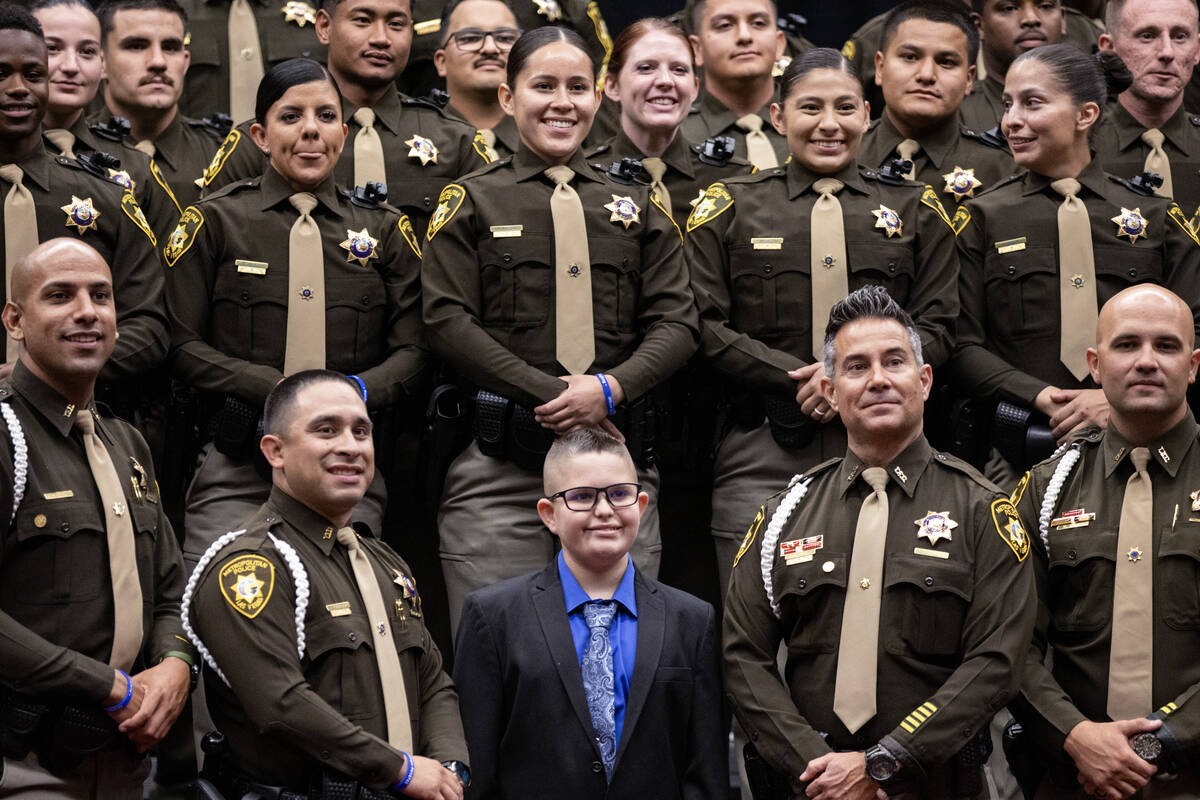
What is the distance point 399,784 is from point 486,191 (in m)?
2.08

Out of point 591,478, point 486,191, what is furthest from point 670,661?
point 486,191

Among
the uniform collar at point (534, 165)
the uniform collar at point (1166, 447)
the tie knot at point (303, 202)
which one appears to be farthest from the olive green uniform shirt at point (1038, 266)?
the tie knot at point (303, 202)

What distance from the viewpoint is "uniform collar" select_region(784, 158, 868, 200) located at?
5.70m

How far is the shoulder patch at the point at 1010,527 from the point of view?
4.40m

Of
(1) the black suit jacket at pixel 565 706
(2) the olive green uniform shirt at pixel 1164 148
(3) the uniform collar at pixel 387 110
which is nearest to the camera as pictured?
(1) the black suit jacket at pixel 565 706

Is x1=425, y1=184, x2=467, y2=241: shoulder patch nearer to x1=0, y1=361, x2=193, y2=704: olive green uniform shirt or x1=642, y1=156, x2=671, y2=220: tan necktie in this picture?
x1=642, y1=156, x2=671, y2=220: tan necktie

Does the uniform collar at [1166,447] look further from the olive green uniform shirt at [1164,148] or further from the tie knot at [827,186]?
the olive green uniform shirt at [1164,148]

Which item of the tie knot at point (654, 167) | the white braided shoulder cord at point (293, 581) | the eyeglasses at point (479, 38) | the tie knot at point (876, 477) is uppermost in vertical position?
the eyeglasses at point (479, 38)

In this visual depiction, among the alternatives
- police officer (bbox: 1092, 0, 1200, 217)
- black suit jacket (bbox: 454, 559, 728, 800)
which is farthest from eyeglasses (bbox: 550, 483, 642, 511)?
police officer (bbox: 1092, 0, 1200, 217)

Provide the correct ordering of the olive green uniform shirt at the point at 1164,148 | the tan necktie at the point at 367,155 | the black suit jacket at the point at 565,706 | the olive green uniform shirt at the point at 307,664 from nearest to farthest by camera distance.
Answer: the olive green uniform shirt at the point at 307,664 → the black suit jacket at the point at 565,706 → the tan necktie at the point at 367,155 → the olive green uniform shirt at the point at 1164,148

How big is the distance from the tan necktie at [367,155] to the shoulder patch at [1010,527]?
2587 mm

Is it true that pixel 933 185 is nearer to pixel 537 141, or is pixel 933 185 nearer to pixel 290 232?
pixel 537 141

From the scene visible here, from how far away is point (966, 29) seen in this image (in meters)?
6.50

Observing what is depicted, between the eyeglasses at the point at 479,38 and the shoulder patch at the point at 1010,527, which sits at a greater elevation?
the eyeglasses at the point at 479,38
